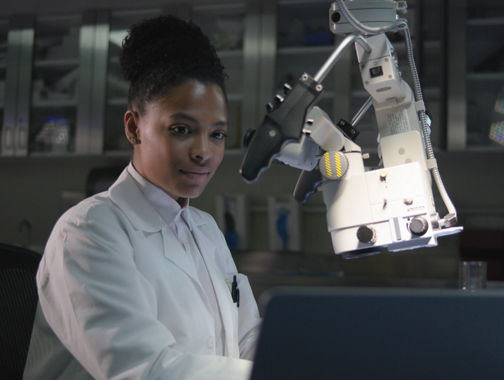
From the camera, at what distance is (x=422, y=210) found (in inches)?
34.8

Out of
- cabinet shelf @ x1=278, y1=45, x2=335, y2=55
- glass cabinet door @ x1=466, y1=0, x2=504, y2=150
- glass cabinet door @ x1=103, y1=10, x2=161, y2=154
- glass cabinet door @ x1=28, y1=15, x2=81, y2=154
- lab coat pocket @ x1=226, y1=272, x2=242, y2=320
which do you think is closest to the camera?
lab coat pocket @ x1=226, y1=272, x2=242, y2=320

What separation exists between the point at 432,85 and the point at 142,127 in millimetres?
2634

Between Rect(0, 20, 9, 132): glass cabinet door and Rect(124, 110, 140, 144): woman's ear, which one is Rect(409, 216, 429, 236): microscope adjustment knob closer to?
Rect(124, 110, 140, 144): woman's ear

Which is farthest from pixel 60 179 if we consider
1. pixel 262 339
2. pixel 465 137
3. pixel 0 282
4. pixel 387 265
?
pixel 262 339

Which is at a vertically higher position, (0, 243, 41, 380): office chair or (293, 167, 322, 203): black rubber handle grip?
(293, 167, 322, 203): black rubber handle grip

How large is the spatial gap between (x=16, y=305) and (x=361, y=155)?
84 cm

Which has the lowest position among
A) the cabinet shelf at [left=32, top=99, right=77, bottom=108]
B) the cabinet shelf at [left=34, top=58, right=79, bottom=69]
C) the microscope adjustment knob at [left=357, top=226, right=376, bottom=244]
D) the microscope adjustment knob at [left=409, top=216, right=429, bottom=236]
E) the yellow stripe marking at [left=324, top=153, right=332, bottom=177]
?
the microscope adjustment knob at [left=357, top=226, right=376, bottom=244]

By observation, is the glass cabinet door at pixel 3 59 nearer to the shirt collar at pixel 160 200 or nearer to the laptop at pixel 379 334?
the shirt collar at pixel 160 200

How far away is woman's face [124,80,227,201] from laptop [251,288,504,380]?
64 cm

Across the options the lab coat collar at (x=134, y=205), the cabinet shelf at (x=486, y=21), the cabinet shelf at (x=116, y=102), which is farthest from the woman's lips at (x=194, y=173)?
the cabinet shelf at (x=116, y=102)

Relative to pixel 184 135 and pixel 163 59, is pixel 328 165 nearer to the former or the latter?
pixel 184 135

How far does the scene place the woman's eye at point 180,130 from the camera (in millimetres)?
1104

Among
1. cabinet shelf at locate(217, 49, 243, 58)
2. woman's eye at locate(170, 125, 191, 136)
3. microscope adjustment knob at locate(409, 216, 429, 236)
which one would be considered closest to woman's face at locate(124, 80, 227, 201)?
woman's eye at locate(170, 125, 191, 136)

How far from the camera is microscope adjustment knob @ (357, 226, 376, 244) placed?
91cm
